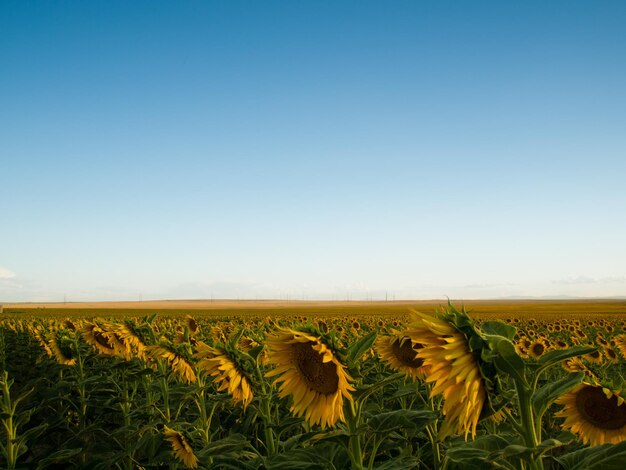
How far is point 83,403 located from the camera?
25.4 ft

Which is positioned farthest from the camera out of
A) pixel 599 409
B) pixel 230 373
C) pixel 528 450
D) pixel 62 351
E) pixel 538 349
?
pixel 538 349

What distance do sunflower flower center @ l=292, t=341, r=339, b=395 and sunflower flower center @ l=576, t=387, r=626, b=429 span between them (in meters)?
2.79

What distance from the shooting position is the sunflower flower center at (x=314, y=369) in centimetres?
299

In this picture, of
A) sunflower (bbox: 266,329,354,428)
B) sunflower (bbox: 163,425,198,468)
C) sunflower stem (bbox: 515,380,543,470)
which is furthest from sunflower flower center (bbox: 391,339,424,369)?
sunflower stem (bbox: 515,380,543,470)

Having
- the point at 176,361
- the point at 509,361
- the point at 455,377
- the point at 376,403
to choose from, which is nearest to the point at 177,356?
the point at 176,361

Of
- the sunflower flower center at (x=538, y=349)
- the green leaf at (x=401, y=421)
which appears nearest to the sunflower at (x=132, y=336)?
the green leaf at (x=401, y=421)

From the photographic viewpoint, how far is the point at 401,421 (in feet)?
9.16

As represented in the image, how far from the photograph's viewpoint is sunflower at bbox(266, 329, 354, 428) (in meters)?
2.83

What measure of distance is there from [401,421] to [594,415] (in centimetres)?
263

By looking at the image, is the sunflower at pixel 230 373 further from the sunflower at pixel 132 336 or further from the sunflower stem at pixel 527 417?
the sunflower at pixel 132 336

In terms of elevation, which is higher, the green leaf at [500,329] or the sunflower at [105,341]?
the green leaf at [500,329]

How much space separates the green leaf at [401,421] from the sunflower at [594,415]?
2.18 meters

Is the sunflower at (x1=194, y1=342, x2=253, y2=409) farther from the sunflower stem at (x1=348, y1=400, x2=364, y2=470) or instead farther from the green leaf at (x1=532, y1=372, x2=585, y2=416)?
the green leaf at (x1=532, y1=372, x2=585, y2=416)

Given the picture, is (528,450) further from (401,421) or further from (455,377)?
(401,421)
